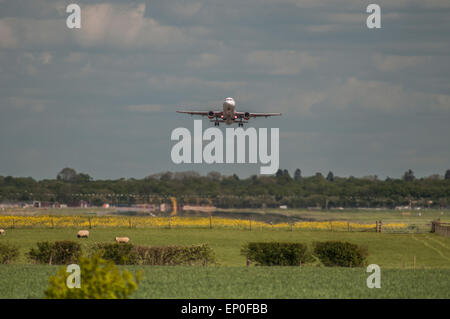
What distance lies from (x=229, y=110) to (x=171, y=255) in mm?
29325

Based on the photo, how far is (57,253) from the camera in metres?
50.3

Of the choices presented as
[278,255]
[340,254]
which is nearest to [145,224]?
[278,255]

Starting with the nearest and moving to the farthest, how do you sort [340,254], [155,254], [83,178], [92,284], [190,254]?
[92,284] < [155,254] < [190,254] < [340,254] < [83,178]

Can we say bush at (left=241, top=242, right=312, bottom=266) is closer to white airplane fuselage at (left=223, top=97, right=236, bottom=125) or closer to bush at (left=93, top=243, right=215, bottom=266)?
bush at (left=93, top=243, right=215, bottom=266)

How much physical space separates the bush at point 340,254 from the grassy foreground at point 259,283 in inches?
201

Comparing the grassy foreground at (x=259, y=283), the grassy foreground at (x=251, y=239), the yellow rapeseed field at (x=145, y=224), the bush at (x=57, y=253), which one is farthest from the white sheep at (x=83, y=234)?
the grassy foreground at (x=259, y=283)

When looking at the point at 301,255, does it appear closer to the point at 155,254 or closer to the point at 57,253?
the point at 155,254

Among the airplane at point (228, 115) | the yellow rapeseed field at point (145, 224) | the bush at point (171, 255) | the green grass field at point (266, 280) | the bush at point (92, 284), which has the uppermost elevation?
the airplane at point (228, 115)

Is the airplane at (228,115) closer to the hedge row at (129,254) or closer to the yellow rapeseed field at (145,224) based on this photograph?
the yellow rapeseed field at (145,224)

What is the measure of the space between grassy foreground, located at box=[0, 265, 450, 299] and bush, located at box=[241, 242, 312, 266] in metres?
5.16

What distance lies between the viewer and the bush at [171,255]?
4934cm

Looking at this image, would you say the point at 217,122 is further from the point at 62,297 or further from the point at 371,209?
the point at 371,209

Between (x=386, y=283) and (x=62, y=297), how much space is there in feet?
65.4

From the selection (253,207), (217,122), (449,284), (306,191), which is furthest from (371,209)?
(449,284)
